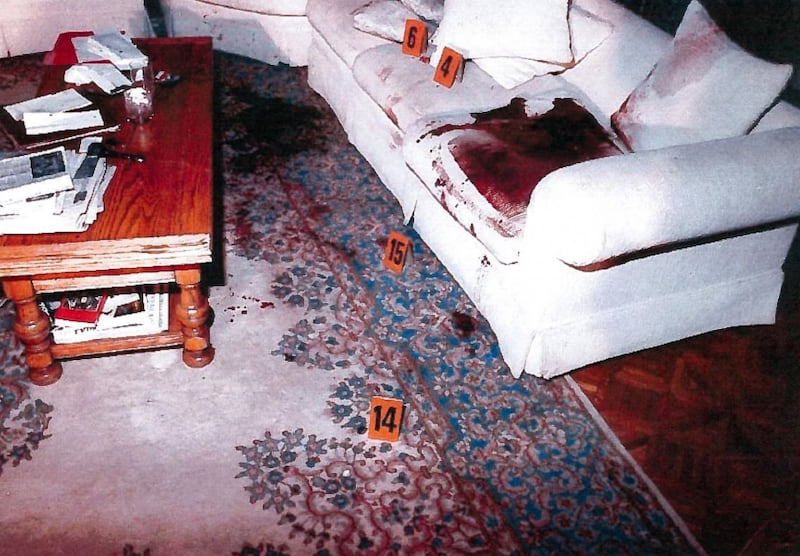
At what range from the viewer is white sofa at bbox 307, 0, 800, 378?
1.67m

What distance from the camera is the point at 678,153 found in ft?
5.79

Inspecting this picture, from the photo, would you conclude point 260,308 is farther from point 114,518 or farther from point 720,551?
point 720,551

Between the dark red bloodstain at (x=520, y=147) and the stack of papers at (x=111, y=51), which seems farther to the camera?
the stack of papers at (x=111, y=51)

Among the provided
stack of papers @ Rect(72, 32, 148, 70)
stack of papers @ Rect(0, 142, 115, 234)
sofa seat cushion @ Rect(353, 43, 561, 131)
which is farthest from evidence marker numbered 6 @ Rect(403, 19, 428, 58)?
stack of papers @ Rect(0, 142, 115, 234)

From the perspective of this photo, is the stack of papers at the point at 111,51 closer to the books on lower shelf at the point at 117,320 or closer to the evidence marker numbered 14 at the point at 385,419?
the books on lower shelf at the point at 117,320

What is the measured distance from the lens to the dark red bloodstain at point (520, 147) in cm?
194

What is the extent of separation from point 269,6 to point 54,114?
179cm

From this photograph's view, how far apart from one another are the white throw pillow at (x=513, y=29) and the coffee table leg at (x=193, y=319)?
145 cm

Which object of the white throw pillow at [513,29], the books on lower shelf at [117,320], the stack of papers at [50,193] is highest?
the white throw pillow at [513,29]

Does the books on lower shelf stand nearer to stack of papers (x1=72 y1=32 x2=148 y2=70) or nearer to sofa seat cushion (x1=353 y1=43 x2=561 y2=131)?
stack of papers (x1=72 y1=32 x2=148 y2=70)

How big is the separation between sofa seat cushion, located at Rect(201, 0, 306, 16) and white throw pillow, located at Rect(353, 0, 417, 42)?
705 millimetres

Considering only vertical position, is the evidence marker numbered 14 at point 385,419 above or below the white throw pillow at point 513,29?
below

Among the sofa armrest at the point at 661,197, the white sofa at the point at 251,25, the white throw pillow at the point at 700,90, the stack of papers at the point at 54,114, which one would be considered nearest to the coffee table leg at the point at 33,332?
the stack of papers at the point at 54,114

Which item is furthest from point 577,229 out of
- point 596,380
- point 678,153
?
point 596,380
